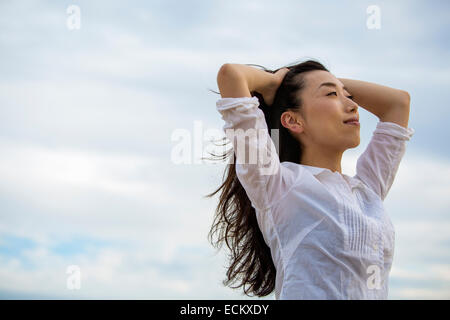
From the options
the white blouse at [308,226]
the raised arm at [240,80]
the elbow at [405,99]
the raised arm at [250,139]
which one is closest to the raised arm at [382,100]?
the elbow at [405,99]

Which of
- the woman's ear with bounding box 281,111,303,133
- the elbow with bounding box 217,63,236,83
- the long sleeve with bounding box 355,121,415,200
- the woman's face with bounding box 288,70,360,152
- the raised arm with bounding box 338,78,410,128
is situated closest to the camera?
the elbow with bounding box 217,63,236,83

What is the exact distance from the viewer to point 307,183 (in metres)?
2.43

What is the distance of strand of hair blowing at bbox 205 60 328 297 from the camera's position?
2.78 m

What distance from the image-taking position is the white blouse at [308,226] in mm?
2256

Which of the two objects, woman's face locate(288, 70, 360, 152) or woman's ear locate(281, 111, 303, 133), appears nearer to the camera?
woman's face locate(288, 70, 360, 152)

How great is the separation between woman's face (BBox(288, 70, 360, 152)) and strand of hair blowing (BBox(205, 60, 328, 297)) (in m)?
0.08

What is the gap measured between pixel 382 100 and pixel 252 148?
1.15 metres

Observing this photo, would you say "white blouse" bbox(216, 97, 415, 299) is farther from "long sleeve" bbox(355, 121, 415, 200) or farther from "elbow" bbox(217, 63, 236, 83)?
"long sleeve" bbox(355, 121, 415, 200)

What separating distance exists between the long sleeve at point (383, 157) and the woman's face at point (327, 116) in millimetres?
363

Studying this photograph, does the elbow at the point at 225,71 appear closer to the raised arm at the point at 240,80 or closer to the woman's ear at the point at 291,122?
the raised arm at the point at 240,80

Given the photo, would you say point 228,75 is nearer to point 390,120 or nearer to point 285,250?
point 285,250

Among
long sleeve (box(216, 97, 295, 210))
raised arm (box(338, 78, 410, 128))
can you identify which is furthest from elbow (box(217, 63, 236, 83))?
raised arm (box(338, 78, 410, 128))
